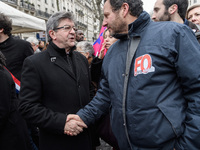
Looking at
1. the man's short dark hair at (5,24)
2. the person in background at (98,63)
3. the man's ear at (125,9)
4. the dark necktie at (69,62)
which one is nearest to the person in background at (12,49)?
the man's short dark hair at (5,24)

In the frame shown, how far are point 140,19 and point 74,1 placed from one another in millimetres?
61771

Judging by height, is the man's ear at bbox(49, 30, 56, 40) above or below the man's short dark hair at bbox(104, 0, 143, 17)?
below

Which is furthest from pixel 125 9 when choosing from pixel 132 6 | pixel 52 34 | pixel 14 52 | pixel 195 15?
pixel 14 52

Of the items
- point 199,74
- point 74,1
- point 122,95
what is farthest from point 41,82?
point 74,1

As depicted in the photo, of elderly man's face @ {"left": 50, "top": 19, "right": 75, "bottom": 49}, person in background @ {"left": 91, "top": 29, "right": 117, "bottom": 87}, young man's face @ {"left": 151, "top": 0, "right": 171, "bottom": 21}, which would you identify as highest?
young man's face @ {"left": 151, "top": 0, "right": 171, "bottom": 21}

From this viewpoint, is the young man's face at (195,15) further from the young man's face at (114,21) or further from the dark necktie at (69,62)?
the dark necktie at (69,62)

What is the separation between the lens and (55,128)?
1.77 m

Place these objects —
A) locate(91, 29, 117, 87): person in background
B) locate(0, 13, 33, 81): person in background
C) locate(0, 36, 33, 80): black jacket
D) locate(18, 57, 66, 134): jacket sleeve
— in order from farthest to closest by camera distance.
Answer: locate(0, 36, 33, 80): black jacket → locate(0, 13, 33, 81): person in background → locate(91, 29, 117, 87): person in background → locate(18, 57, 66, 134): jacket sleeve

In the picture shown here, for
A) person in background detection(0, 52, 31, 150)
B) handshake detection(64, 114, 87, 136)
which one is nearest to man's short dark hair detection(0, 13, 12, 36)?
person in background detection(0, 52, 31, 150)

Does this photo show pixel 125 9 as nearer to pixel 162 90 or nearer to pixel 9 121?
pixel 162 90

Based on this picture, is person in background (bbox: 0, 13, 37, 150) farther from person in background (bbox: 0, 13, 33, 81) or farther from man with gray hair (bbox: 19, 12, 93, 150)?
man with gray hair (bbox: 19, 12, 93, 150)

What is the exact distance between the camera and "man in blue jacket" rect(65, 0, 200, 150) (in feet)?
4.16

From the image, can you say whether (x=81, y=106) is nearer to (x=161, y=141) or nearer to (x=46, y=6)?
(x=161, y=141)

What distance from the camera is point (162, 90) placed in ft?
4.32
